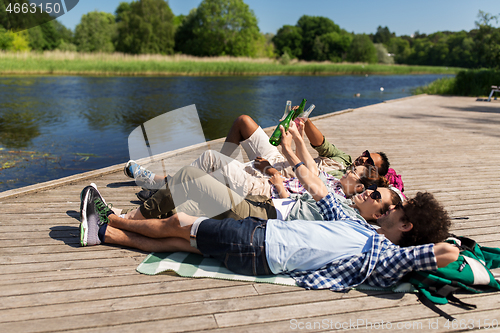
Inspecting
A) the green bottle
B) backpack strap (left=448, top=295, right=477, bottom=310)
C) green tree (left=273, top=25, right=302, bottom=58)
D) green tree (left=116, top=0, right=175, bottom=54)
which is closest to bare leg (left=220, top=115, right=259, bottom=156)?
the green bottle

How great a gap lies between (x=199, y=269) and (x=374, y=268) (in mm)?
1059

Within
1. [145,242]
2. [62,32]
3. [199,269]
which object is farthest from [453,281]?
[62,32]

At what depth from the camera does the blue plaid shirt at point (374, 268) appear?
1979mm

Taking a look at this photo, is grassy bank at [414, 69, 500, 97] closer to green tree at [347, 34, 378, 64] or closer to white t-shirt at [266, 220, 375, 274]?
white t-shirt at [266, 220, 375, 274]

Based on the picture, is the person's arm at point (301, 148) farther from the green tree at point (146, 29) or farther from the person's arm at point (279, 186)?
the green tree at point (146, 29)

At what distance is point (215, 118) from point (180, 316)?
1050 centimetres

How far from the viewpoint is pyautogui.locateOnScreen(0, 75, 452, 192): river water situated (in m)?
6.58

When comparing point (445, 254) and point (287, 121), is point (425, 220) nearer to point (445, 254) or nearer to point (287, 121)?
point (445, 254)

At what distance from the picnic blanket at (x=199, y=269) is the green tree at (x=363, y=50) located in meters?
72.2

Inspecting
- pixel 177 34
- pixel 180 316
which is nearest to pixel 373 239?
pixel 180 316

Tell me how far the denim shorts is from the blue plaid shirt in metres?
0.28

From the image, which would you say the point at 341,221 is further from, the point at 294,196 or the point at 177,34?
the point at 177,34

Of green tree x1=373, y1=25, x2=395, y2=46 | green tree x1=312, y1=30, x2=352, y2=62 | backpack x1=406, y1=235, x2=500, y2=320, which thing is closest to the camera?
backpack x1=406, y1=235, x2=500, y2=320

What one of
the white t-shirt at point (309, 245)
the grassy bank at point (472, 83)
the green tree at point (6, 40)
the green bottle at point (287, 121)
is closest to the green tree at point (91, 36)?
the green tree at point (6, 40)
